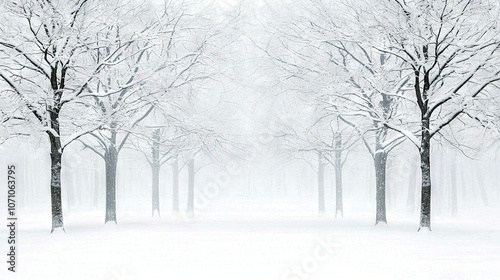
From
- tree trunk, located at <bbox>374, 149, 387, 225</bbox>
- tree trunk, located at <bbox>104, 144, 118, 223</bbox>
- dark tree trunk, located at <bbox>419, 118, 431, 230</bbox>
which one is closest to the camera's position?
dark tree trunk, located at <bbox>419, 118, 431, 230</bbox>

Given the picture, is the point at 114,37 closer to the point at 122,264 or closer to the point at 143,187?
the point at 122,264

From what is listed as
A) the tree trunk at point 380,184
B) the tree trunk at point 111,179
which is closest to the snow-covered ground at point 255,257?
the tree trunk at point 380,184

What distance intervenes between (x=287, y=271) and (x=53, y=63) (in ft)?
32.9

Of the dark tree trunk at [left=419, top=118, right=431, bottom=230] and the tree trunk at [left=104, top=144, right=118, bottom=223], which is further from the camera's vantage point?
the tree trunk at [left=104, top=144, right=118, bottom=223]

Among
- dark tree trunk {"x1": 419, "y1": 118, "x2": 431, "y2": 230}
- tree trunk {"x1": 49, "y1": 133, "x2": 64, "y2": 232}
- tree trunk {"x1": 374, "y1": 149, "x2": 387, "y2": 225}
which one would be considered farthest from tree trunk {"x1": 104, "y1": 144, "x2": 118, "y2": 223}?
dark tree trunk {"x1": 419, "y1": 118, "x2": 431, "y2": 230}

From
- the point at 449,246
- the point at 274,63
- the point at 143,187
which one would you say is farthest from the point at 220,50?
the point at 143,187

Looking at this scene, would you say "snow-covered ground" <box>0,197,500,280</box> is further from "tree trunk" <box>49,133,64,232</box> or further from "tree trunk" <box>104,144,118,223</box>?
"tree trunk" <box>104,144,118,223</box>

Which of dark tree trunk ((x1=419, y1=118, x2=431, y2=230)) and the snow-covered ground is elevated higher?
dark tree trunk ((x1=419, y1=118, x2=431, y2=230))

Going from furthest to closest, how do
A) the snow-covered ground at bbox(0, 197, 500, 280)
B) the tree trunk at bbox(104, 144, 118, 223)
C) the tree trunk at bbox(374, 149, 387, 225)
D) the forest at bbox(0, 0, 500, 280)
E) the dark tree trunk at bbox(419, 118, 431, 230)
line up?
the tree trunk at bbox(104, 144, 118, 223) < the tree trunk at bbox(374, 149, 387, 225) < the dark tree trunk at bbox(419, 118, 431, 230) < the forest at bbox(0, 0, 500, 280) < the snow-covered ground at bbox(0, 197, 500, 280)

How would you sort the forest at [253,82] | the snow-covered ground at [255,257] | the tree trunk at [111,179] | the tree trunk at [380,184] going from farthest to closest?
the tree trunk at [111,179] → the tree trunk at [380,184] → the forest at [253,82] → the snow-covered ground at [255,257]

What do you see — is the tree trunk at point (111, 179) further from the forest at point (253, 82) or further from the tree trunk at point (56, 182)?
the tree trunk at point (56, 182)

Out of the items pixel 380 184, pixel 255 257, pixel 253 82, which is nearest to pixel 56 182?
pixel 255 257

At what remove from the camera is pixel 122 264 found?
9.30 meters

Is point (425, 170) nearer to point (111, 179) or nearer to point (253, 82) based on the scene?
point (253, 82)
